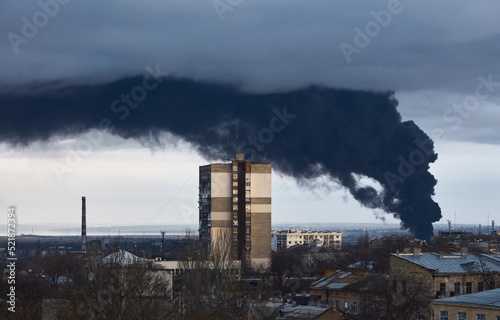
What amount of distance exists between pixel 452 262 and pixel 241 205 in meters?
74.3

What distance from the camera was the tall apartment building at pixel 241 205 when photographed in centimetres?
12344

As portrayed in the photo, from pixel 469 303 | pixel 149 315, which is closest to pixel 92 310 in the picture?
pixel 149 315

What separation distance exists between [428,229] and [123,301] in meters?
151

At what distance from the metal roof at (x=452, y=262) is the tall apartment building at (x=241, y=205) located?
2724 inches

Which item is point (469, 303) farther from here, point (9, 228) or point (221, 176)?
point (221, 176)

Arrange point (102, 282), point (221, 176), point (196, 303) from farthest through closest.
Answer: point (221, 176)
point (196, 303)
point (102, 282)

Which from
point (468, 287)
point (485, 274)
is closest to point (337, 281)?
point (468, 287)

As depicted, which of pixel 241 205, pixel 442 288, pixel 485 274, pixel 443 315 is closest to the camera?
pixel 443 315

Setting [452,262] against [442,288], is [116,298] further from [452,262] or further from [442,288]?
[452,262]

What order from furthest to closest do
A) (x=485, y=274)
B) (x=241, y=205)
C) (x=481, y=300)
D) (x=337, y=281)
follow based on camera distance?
(x=241, y=205) < (x=337, y=281) < (x=485, y=274) < (x=481, y=300)

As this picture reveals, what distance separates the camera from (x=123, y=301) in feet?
140

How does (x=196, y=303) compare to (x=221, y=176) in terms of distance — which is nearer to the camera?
(x=196, y=303)

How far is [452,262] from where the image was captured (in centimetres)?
5300

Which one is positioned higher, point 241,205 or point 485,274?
point 241,205
